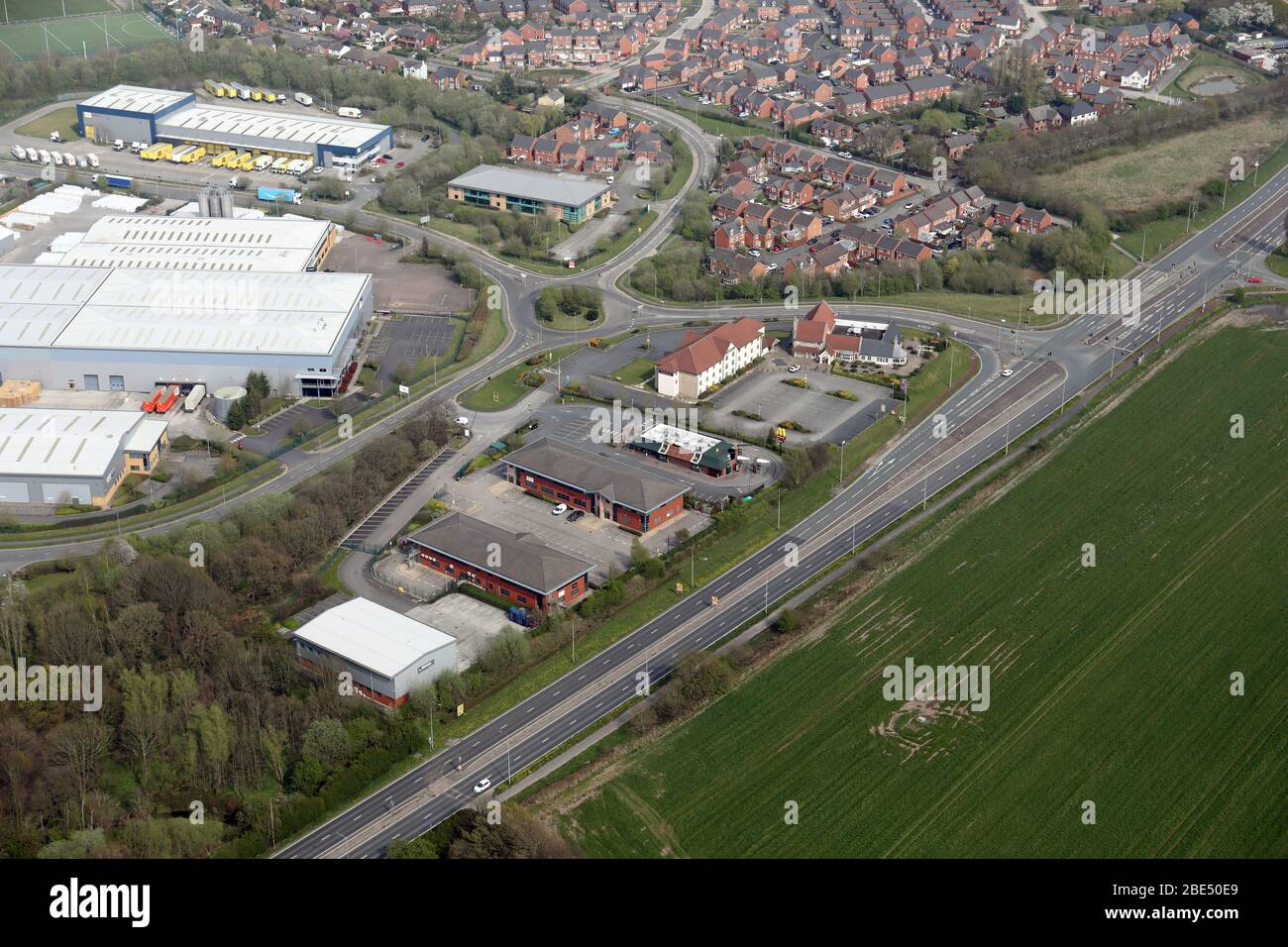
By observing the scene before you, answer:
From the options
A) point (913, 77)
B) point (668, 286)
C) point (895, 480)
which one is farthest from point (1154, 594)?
point (913, 77)

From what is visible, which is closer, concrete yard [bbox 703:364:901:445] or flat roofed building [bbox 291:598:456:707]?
flat roofed building [bbox 291:598:456:707]

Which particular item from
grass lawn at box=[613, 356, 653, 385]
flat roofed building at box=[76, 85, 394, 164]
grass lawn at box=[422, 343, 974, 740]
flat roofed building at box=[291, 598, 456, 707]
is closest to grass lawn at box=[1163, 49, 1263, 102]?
grass lawn at box=[422, 343, 974, 740]

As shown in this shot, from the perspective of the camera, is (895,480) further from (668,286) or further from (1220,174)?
(1220,174)

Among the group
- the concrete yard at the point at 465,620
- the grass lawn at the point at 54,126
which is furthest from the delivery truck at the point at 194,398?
the grass lawn at the point at 54,126

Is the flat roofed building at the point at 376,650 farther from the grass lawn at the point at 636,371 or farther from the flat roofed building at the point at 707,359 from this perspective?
the grass lawn at the point at 636,371

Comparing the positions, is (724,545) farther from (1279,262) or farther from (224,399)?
(1279,262)

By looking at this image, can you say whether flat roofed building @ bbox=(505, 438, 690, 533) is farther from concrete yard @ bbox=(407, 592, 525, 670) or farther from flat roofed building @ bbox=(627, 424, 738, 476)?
concrete yard @ bbox=(407, 592, 525, 670)
